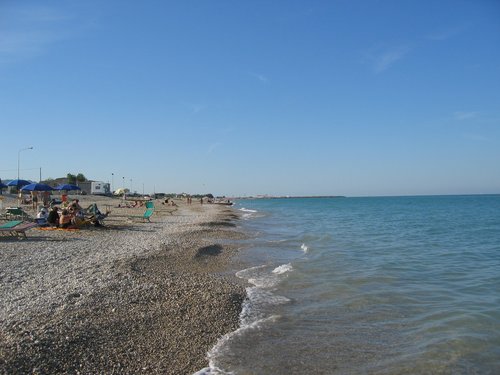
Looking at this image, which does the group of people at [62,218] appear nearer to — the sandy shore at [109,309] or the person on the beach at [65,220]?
the person on the beach at [65,220]

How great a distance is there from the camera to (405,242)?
20.7m

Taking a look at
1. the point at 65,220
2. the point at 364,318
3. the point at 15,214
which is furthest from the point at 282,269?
the point at 15,214

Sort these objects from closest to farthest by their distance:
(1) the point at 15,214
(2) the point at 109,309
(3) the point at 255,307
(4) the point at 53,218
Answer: (2) the point at 109,309 < (3) the point at 255,307 < (4) the point at 53,218 < (1) the point at 15,214

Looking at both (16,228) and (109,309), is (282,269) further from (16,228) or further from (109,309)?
(16,228)

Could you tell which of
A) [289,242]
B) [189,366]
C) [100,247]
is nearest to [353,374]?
[189,366]

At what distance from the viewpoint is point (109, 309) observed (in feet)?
22.5

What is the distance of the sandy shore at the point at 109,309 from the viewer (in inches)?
198

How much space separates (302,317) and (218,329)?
1.77 metres

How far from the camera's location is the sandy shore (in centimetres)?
504

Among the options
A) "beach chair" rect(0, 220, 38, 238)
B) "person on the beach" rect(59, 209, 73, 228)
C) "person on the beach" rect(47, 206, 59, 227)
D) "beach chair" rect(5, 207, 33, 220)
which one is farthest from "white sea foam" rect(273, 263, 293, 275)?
"beach chair" rect(5, 207, 33, 220)

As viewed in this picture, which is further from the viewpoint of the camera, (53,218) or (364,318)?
(53,218)

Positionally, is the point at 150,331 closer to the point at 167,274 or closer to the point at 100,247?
the point at 167,274

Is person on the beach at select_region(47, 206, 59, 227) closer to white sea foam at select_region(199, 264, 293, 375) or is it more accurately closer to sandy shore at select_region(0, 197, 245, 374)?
sandy shore at select_region(0, 197, 245, 374)

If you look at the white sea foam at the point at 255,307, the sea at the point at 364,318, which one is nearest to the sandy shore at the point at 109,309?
the white sea foam at the point at 255,307
